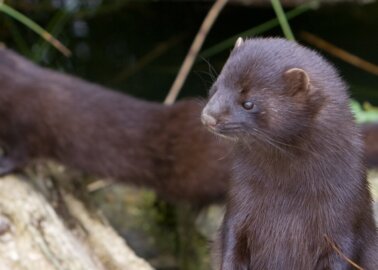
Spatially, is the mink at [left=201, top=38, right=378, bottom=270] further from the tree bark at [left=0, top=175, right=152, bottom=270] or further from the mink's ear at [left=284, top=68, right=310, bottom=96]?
the tree bark at [left=0, top=175, right=152, bottom=270]

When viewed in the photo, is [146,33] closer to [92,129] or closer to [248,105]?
[92,129]

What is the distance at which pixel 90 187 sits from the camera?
17.5 ft

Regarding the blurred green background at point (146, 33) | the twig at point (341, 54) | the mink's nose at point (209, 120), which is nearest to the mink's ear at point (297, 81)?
the mink's nose at point (209, 120)

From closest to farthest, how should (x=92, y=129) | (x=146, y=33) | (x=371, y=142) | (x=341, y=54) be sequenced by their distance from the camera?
(x=371, y=142)
(x=92, y=129)
(x=341, y=54)
(x=146, y=33)

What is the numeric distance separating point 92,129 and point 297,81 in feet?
9.30

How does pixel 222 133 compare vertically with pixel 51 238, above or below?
above

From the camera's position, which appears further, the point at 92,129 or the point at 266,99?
the point at 92,129

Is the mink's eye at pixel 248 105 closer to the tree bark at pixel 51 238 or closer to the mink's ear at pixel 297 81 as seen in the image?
the mink's ear at pixel 297 81

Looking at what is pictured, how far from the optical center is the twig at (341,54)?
5.43 m

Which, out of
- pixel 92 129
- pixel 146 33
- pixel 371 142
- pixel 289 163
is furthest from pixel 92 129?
pixel 289 163

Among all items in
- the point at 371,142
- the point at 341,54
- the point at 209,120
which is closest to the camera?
the point at 209,120

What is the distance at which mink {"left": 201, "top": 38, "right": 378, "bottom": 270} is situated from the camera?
227cm

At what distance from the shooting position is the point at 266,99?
7.45 ft

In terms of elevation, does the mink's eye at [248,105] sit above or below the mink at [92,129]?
above
